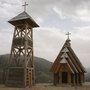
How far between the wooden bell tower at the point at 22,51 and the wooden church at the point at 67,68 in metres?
3.53

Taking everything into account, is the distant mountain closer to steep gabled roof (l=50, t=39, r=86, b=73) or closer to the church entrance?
the church entrance

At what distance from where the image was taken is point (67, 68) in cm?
3162

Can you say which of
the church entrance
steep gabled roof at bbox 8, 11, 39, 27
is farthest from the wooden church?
steep gabled roof at bbox 8, 11, 39, 27

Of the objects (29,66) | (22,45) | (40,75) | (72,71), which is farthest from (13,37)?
(40,75)

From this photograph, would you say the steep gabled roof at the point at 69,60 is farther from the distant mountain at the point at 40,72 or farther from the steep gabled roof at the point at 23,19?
the distant mountain at the point at 40,72

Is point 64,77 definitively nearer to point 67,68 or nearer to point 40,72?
point 67,68

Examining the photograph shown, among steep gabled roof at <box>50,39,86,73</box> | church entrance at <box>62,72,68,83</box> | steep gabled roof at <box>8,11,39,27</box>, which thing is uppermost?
steep gabled roof at <box>8,11,39,27</box>

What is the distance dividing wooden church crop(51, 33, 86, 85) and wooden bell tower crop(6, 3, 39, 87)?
3.53 m

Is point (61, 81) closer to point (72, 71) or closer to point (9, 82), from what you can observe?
point (72, 71)

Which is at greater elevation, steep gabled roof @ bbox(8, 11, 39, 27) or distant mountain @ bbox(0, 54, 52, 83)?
steep gabled roof @ bbox(8, 11, 39, 27)

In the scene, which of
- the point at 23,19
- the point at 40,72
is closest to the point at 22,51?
the point at 23,19

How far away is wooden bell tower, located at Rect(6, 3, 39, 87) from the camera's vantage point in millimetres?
30639

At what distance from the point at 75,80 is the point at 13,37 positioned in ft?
34.6

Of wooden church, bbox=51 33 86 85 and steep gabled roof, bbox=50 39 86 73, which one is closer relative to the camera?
wooden church, bbox=51 33 86 85
